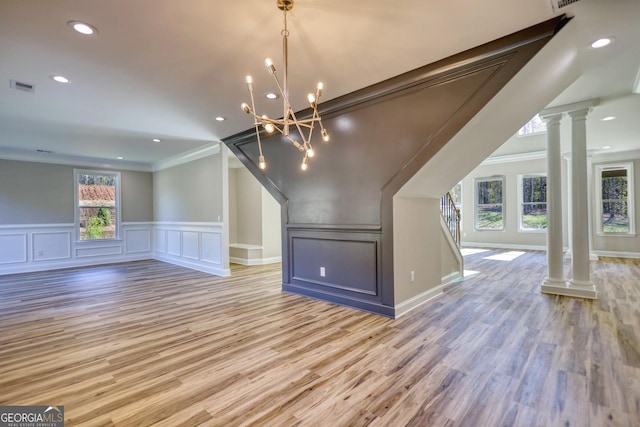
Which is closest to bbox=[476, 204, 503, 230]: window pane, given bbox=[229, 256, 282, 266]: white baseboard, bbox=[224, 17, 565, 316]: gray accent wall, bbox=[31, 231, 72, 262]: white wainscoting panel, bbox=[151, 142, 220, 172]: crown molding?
bbox=[224, 17, 565, 316]: gray accent wall

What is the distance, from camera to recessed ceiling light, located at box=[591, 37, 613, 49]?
2.37m

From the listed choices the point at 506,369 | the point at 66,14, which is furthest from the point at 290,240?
the point at 66,14

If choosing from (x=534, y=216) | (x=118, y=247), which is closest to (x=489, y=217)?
(x=534, y=216)

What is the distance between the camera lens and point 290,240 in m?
4.48

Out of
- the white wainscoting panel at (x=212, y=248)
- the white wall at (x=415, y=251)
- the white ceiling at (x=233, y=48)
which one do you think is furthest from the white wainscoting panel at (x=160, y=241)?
the white wall at (x=415, y=251)

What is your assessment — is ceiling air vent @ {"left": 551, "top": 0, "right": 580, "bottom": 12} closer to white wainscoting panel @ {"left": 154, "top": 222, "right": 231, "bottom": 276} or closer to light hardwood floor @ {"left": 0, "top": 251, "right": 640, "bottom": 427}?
light hardwood floor @ {"left": 0, "top": 251, "right": 640, "bottom": 427}

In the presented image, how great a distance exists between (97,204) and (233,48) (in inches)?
281

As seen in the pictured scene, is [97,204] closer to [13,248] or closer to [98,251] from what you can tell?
[98,251]

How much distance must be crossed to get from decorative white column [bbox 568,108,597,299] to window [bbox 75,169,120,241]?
9501mm

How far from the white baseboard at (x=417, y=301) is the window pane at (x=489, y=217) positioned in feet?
20.5

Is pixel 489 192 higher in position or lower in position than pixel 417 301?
higher

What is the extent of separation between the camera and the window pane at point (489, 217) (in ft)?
30.0

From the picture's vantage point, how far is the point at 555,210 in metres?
4.19

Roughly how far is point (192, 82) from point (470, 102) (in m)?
2.68
